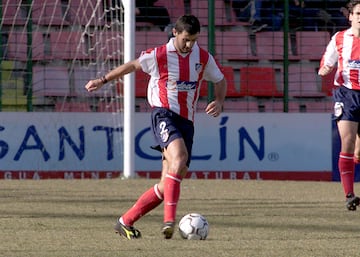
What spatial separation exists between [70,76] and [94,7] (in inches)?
41.7

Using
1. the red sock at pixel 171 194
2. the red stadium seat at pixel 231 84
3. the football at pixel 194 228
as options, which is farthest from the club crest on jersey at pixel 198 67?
the red stadium seat at pixel 231 84

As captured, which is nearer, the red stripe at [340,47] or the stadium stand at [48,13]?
the red stripe at [340,47]

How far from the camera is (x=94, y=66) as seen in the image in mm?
15562

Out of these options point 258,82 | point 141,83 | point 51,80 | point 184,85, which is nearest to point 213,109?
point 184,85

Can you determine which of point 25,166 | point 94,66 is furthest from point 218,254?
point 94,66

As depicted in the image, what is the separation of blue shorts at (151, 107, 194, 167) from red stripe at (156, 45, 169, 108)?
72 mm

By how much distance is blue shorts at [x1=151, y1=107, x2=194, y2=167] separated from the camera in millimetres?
8039

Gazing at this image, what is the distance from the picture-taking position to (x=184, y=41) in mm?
8016

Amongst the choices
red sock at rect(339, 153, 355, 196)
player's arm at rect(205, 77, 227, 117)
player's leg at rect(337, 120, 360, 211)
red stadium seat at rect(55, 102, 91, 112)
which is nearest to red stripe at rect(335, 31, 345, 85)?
player's leg at rect(337, 120, 360, 211)

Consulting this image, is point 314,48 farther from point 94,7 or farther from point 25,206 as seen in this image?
point 25,206

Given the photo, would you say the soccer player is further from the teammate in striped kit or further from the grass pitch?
the teammate in striped kit

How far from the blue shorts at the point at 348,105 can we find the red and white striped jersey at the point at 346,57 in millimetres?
58

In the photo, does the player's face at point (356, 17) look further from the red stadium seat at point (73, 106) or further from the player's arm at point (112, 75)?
the red stadium seat at point (73, 106)

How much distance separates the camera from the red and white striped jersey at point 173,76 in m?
8.18
